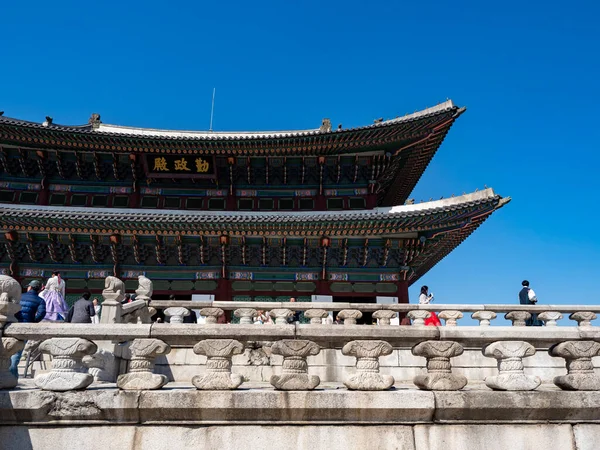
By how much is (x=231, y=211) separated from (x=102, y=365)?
11.9 meters

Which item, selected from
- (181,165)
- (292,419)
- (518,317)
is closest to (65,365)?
(292,419)

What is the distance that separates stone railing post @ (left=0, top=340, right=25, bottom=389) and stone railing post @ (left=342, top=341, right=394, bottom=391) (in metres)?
4.23

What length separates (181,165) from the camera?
1989cm

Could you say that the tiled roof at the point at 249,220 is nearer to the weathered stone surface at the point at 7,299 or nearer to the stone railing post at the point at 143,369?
the weathered stone surface at the point at 7,299

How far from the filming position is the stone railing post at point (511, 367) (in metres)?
5.26

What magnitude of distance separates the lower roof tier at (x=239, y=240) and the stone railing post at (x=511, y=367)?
432 inches

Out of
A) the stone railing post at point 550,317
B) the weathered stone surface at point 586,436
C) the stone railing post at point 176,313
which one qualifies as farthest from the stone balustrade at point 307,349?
the stone railing post at point 550,317

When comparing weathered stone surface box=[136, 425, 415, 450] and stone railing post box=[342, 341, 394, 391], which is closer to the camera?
weathered stone surface box=[136, 425, 415, 450]

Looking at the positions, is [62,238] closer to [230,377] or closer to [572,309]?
[230,377]

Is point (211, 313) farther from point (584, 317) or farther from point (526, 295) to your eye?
point (584, 317)

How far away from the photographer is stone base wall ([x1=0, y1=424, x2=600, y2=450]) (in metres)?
5.02

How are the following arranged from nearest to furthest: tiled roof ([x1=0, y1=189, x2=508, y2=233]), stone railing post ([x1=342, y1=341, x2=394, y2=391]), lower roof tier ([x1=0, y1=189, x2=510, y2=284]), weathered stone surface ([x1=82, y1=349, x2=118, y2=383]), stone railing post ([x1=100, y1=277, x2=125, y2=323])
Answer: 1. stone railing post ([x1=342, y1=341, x2=394, y2=391])
2. weathered stone surface ([x1=82, y1=349, x2=118, y2=383])
3. stone railing post ([x1=100, y1=277, x2=125, y2=323])
4. tiled roof ([x1=0, y1=189, x2=508, y2=233])
5. lower roof tier ([x1=0, y1=189, x2=510, y2=284])

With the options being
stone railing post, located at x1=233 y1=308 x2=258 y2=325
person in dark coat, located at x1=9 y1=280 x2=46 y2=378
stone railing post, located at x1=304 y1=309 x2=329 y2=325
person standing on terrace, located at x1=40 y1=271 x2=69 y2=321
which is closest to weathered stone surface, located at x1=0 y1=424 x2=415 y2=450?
person in dark coat, located at x1=9 y1=280 x2=46 y2=378

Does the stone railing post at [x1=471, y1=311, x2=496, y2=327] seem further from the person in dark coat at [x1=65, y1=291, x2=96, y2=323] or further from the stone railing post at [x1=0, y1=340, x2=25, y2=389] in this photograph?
the stone railing post at [x1=0, y1=340, x2=25, y2=389]
